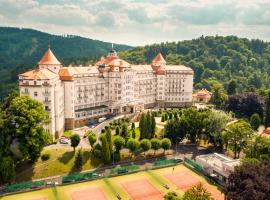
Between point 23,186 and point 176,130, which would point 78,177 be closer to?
point 23,186

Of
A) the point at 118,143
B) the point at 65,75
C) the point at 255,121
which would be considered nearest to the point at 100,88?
the point at 65,75

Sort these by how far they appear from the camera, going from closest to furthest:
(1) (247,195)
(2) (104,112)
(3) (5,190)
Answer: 1. (1) (247,195)
2. (3) (5,190)
3. (2) (104,112)

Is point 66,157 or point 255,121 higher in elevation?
point 255,121

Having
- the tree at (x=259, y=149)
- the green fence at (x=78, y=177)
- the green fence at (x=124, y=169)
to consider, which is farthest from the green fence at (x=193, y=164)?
the green fence at (x=78, y=177)

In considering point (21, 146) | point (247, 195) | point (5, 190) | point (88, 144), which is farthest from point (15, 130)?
point (247, 195)

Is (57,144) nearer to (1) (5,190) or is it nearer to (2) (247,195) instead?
(1) (5,190)
